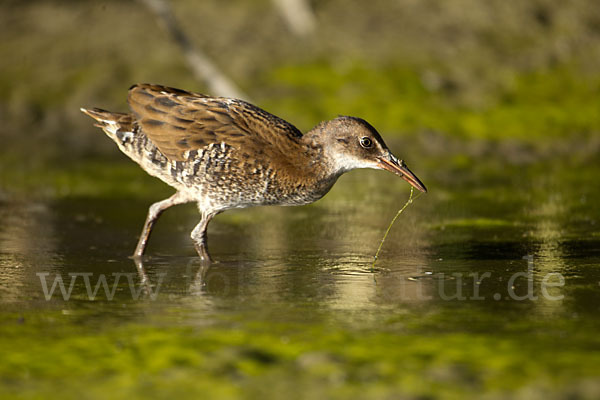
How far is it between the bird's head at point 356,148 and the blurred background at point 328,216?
848 millimetres

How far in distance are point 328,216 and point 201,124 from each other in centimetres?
274

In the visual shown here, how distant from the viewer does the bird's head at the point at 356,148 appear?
8.70 m

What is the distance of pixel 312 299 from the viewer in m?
7.33

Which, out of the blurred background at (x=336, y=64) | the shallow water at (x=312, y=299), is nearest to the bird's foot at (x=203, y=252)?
the shallow water at (x=312, y=299)

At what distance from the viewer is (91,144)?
16375mm

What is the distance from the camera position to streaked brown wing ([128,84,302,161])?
8781mm

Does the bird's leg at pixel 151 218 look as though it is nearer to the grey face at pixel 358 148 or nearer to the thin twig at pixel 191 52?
the grey face at pixel 358 148

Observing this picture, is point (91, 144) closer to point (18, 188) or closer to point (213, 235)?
point (18, 188)

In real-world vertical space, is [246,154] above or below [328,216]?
above

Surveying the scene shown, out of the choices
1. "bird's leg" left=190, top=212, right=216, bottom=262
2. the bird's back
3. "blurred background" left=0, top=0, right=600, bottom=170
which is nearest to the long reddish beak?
the bird's back

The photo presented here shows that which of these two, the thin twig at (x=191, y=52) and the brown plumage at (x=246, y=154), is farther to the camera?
the thin twig at (x=191, y=52)

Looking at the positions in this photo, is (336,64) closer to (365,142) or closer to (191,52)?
(191,52)

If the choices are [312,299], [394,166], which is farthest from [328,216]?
[312,299]

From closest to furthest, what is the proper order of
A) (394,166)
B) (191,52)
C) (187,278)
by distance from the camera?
(187,278) → (394,166) → (191,52)
